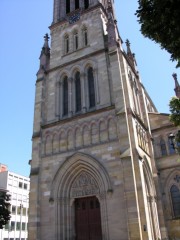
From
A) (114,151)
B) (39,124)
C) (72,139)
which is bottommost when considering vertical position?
(114,151)

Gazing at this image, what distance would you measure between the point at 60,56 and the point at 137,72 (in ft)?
26.4

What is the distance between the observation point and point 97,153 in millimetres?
19172

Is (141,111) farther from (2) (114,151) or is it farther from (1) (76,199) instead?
(1) (76,199)

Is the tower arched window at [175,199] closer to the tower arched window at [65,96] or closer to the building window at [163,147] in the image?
the building window at [163,147]

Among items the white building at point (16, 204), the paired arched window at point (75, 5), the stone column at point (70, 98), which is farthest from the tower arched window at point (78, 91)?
the white building at point (16, 204)

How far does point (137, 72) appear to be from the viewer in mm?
27859

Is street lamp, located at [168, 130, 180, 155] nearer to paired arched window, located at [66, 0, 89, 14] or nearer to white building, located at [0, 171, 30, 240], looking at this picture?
paired arched window, located at [66, 0, 89, 14]

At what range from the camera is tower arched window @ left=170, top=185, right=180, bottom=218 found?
20969mm

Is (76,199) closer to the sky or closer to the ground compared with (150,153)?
closer to the ground

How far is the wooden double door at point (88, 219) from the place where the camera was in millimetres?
18141

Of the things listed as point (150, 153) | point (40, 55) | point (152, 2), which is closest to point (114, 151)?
point (150, 153)

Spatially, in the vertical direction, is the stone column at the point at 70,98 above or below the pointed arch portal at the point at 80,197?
above

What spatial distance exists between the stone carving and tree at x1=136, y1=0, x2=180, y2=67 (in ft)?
41.2

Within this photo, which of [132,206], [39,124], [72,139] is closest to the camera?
[132,206]
